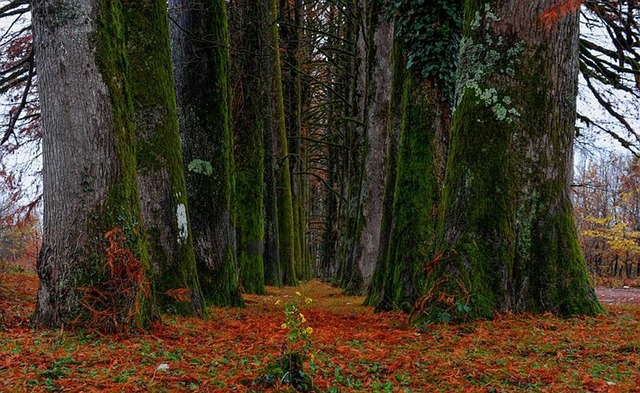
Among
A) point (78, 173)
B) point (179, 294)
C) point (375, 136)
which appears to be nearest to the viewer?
point (78, 173)

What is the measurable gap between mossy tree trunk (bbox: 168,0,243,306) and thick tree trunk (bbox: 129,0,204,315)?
115cm

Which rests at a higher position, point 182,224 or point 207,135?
point 207,135

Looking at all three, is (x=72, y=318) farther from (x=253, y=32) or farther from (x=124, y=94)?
(x=253, y=32)

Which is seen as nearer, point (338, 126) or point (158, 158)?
point (158, 158)

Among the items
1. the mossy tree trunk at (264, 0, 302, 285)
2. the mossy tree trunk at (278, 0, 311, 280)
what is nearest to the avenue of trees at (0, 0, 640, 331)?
the mossy tree trunk at (264, 0, 302, 285)

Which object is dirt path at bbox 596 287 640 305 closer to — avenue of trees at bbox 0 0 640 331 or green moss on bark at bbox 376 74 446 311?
avenue of trees at bbox 0 0 640 331

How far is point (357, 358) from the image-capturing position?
331cm

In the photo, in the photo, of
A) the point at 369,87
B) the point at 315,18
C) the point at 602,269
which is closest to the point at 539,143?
the point at 369,87

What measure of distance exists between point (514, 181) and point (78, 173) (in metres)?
3.65

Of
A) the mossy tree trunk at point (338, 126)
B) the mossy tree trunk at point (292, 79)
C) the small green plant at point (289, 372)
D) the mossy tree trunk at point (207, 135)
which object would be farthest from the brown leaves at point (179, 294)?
the mossy tree trunk at point (292, 79)

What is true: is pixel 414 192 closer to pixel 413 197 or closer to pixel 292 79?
pixel 413 197

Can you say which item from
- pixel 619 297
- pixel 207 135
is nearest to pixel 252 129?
pixel 207 135

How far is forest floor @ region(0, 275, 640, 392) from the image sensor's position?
268 cm

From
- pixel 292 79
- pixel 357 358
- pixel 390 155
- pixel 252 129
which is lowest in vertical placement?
pixel 357 358
